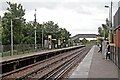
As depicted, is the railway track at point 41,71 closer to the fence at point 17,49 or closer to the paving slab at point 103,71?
the paving slab at point 103,71

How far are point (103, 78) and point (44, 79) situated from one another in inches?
131

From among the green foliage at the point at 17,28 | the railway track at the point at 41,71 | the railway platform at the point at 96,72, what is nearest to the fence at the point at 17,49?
the green foliage at the point at 17,28

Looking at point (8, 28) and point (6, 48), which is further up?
point (8, 28)

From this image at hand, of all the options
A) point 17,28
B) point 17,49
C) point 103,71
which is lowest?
point 103,71

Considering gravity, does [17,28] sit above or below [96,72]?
above

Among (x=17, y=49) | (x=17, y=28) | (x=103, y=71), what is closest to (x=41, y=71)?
(x=103, y=71)


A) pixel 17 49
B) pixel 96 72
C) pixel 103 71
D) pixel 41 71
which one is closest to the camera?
pixel 96 72

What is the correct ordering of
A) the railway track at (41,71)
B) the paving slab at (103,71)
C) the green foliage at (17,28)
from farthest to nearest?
the green foliage at (17,28), the railway track at (41,71), the paving slab at (103,71)

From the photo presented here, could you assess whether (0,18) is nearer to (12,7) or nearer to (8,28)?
(8,28)

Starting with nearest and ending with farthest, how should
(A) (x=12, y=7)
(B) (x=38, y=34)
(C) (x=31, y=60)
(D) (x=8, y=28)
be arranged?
(C) (x=31, y=60) → (D) (x=8, y=28) → (A) (x=12, y=7) → (B) (x=38, y=34)

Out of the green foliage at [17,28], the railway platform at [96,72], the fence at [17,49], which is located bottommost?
the railway platform at [96,72]

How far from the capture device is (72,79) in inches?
631

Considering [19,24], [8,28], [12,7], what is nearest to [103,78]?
[8,28]

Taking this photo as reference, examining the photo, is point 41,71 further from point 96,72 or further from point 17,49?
point 17,49
